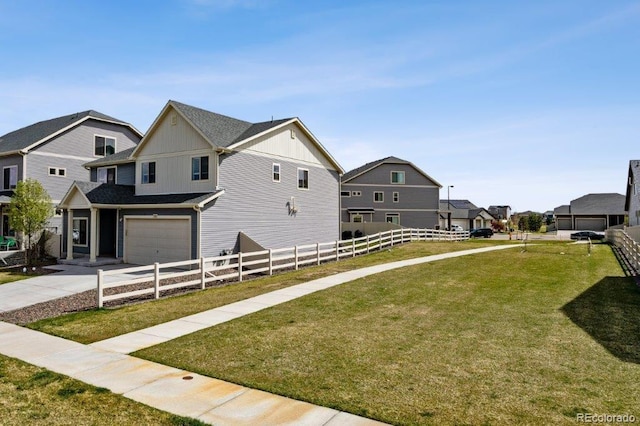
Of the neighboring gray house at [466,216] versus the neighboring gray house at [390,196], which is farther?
the neighboring gray house at [466,216]

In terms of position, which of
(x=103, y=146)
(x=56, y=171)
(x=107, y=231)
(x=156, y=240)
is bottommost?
(x=156, y=240)

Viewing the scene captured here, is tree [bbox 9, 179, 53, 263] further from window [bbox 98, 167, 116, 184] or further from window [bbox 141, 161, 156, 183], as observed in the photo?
window [bbox 141, 161, 156, 183]

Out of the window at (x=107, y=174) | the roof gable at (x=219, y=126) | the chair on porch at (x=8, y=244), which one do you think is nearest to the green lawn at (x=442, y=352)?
the roof gable at (x=219, y=126)

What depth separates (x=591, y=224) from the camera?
197 ft

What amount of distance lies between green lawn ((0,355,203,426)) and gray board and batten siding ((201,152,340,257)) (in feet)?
45.4

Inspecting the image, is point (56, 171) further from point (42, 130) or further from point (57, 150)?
point (42, 130)

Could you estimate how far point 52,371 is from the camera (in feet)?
24.3

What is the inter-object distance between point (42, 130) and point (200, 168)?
19.5 metres

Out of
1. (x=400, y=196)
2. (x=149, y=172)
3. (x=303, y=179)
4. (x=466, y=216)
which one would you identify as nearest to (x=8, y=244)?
(x=149, y=172)

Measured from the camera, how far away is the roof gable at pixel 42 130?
30847 mm

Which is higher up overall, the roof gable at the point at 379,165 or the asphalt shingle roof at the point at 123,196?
the roof gable at the point at 379,165

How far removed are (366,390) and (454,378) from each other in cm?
152

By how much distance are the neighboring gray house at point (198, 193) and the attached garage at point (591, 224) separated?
5052 centimetres

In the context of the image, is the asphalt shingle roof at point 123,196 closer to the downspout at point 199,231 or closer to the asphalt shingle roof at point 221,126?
the downspout at point 199,231
